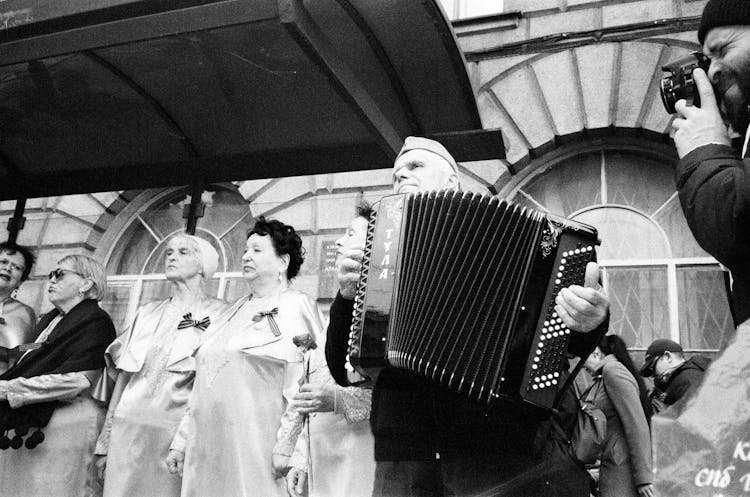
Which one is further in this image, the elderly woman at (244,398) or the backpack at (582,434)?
the elderly woman at (244,398)

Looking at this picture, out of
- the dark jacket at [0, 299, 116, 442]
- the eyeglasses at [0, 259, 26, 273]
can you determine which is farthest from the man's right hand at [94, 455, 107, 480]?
the eyeglasses at [0, 259, 26, 273]

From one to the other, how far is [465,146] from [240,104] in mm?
1692

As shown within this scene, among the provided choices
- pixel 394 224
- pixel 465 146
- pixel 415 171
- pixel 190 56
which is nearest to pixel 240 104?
pixel 190 56

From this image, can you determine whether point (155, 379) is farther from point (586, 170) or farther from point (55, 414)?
point (586, 170)

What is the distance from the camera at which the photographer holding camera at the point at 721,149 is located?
1.65m

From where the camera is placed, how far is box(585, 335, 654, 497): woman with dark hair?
3.75 m

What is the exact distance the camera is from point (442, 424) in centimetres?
225

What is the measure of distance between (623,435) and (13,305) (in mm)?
4474

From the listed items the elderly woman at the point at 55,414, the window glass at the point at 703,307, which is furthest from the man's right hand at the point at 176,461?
the window glass at the point at 703,307

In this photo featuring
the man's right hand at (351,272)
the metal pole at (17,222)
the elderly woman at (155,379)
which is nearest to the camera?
the man's right hand at (351,272)

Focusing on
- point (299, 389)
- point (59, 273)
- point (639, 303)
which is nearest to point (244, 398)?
point (299, 389)

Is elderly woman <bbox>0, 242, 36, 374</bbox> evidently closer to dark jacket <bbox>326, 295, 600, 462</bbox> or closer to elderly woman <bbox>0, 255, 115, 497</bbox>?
elderly woman <bbox>0, 255, 115, 497</bbox>

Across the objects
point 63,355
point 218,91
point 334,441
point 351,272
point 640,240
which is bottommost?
point 334,441

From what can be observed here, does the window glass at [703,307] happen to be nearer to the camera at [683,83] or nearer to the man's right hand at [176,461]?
the man's right hand at [176,461]
